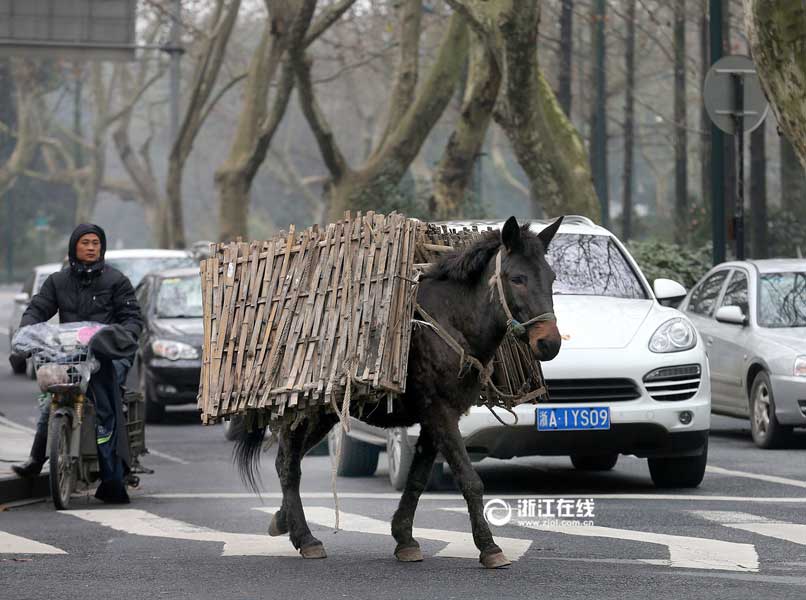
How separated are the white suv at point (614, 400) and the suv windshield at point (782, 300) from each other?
3.60 m

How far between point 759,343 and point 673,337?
12.6 feet

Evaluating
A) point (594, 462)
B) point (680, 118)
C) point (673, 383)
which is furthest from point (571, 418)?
point (680, 118)

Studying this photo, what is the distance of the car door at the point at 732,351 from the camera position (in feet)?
54.7

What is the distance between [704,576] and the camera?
866 cm

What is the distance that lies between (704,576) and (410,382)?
1750 mm

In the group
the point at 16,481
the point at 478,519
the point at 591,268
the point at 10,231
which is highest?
the point at 10,231

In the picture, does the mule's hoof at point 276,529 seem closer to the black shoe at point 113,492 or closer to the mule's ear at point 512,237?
the mule's ear at point 512,237

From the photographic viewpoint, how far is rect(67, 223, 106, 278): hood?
12.0m

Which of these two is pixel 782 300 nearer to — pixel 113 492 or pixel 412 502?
pixel 113 492

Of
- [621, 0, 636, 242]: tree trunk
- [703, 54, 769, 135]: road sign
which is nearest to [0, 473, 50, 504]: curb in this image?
[703, 54, 769, 135]: road sign

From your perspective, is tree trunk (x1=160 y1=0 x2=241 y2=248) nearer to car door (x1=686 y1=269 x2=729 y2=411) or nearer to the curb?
car door (x1=686 y1=269 x2=729 y2=411)

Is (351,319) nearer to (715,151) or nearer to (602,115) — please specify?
(715,151)

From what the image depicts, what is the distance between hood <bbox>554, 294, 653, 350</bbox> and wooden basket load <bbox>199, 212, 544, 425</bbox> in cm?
236

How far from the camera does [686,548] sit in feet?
31.7
